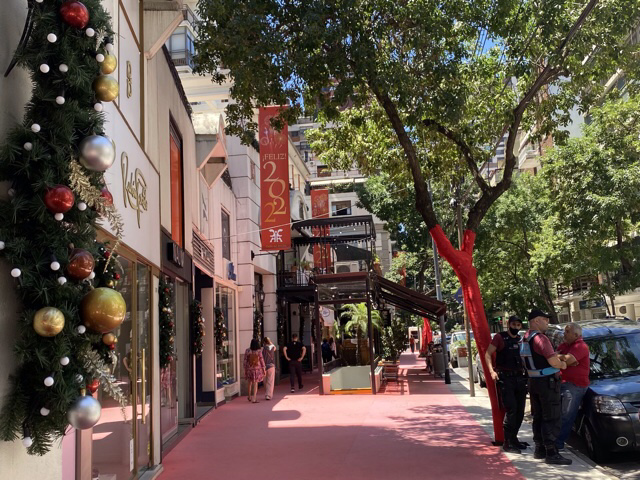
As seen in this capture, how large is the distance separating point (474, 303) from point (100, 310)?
719 centimetres

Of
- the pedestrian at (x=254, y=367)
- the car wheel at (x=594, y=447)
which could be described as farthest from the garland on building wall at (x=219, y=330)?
the car wheel at (x=594, y=447)

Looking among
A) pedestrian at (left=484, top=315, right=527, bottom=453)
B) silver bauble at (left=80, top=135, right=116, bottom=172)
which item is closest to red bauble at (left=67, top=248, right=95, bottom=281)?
silver bauble at (left=80, top=135, right=116, bottom=172)

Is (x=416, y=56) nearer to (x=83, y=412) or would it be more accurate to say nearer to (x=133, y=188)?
(x=133, y=188)

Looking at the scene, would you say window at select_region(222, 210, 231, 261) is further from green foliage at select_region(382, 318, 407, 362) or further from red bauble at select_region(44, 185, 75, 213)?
red bauble at select_region(44, 185, 75, 213)

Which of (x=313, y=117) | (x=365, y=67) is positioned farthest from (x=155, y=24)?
(x=313, y=117)

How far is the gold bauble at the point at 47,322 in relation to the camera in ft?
11.3

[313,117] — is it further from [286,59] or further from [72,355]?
[72,355]

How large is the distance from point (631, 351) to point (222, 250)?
1169 centimetres

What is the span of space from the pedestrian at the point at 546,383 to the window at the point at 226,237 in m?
11.8

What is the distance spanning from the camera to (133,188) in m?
7.38

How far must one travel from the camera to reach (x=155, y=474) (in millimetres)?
8680

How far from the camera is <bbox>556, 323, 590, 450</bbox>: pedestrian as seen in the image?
897cm

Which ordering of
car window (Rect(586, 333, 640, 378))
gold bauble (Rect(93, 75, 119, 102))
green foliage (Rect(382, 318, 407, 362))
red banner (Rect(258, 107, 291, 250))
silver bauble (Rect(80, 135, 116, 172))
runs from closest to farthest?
silver bauble (Rect(80, 135, 116, 172)), gold bauble (Rect(93, 75, 119, 102)), car window (Rect(586, 333, 640, 378)), red banner (Rect(258, 107, 291, 250)), green foliage (Rect(382, 318, 407, 362))

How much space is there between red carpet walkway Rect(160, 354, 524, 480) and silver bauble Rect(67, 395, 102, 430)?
535 cm
